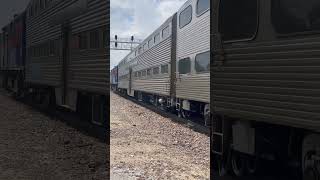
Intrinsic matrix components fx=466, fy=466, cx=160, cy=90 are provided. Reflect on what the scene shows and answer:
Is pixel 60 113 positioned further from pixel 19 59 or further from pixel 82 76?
pixel 19 59

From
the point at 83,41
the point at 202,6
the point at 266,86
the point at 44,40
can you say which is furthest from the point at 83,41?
the point at 266,86

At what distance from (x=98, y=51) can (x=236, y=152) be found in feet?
5.34

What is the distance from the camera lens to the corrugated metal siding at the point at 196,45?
4.54 meters

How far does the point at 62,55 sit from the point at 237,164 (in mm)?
2324

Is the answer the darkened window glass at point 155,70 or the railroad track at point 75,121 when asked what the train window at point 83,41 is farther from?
the darkened window glass at point 155,70

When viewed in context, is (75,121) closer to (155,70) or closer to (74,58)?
(74,58)

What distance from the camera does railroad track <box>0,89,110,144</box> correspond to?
4.73 meters

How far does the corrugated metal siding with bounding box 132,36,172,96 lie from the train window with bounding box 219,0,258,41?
2478mm

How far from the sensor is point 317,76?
2.69m

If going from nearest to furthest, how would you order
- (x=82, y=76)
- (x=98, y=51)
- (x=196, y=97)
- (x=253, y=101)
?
1. (x=253, y=101)
2. (x=98, y=51)
3. (x=82, y=76)
4. (x=196, y=97)

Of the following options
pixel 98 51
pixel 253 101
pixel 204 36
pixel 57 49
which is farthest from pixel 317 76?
pixel 57 49

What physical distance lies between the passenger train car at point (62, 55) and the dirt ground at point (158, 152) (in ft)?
1.51

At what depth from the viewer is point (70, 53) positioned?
5008 millimetres

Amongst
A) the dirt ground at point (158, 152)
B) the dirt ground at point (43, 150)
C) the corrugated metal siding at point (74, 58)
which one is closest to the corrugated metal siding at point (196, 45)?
the dirt ground at point (158, 152)
